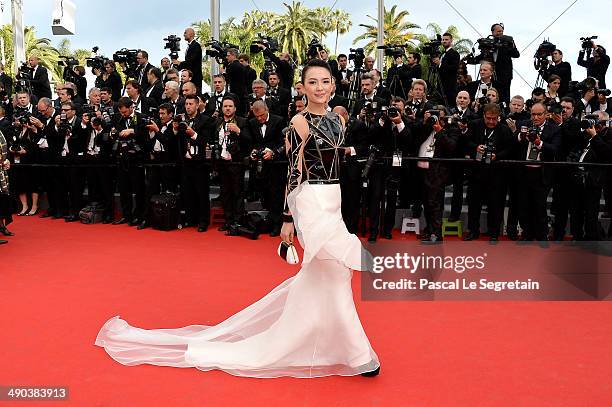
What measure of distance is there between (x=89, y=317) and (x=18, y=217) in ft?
19.0

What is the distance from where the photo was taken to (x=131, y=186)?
8.70m

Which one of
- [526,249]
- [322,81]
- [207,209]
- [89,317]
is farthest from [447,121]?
[89,317]

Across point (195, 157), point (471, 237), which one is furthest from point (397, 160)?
point (195, 157)

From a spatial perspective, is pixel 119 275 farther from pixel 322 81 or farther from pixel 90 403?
pixel 322 81

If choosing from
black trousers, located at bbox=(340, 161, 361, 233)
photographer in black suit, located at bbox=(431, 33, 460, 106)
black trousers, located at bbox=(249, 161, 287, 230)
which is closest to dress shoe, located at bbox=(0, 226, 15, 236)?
black trousers, located at bbox=(249, 161, 287, 230)

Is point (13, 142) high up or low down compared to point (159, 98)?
down

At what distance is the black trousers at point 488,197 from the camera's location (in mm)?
7355

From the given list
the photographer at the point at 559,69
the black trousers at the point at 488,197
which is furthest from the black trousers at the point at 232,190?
the photographer at the point at 559,69

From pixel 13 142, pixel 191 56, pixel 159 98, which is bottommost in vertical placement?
pixel 13 142

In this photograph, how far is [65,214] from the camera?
9.36m

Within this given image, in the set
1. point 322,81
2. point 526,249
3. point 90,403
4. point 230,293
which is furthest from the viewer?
point 526,249

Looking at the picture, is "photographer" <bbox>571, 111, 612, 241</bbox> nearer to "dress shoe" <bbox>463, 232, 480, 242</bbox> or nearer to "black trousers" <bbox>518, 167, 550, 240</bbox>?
"black trousers" <bbox>518, 167, 550, 240</bbox>

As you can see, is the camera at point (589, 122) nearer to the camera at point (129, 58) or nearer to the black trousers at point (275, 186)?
the black trousers at point (275, 186)

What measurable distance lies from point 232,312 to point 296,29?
35583mm
